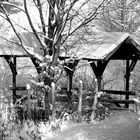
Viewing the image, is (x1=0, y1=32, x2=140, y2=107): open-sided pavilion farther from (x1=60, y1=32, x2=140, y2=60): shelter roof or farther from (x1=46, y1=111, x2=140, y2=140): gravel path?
(x1=46, y1=111, x2=140, y2=140): gravel path

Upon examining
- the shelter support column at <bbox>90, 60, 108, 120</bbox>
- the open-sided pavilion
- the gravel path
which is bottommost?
the gravel path

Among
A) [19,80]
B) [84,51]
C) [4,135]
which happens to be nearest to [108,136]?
[4,135]

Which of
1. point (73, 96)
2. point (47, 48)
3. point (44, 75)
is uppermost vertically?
point (47, 48)

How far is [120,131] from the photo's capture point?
283 inches

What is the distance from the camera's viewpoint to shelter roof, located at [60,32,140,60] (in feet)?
26.9

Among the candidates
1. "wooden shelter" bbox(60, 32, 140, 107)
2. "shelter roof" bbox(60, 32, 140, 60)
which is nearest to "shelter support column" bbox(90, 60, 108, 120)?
"wooden shelter" bbox(60, 32, 140, 107)

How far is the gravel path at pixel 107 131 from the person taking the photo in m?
6.54

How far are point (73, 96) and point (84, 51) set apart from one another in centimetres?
172

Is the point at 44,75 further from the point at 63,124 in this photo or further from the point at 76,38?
the point at 76,38

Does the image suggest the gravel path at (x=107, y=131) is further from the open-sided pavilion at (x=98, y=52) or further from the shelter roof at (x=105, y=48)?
the shelter roof at (x=105, y=48)

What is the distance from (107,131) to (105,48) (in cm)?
287

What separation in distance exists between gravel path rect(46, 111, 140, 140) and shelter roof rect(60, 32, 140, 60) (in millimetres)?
2189

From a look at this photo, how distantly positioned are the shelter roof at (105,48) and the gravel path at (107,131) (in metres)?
2.19

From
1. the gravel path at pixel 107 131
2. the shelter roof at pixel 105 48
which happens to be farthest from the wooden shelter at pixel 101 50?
the gravel path at pixel 107 131
